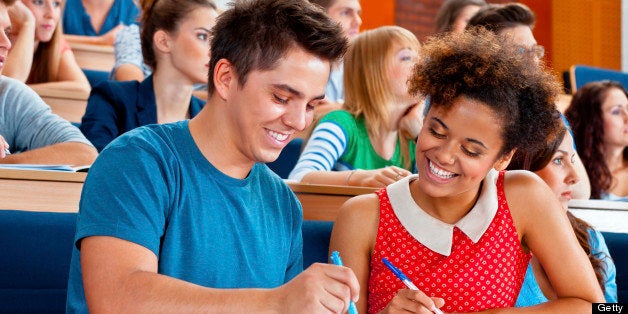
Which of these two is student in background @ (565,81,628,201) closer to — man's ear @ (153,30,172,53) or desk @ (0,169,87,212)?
man's ear @ (153,30,172,53)

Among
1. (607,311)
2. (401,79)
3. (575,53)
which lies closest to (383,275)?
(607,311)

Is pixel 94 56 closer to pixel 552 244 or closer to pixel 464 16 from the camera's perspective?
pixel 464 16

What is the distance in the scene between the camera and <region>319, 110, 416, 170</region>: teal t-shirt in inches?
85.0

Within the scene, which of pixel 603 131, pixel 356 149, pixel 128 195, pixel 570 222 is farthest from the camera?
pixel 603 131

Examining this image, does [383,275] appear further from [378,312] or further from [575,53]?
[575,53]

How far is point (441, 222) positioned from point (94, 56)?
221 centimetres

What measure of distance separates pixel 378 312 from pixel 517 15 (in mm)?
1533

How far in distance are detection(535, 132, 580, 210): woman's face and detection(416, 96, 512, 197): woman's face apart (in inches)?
18.1

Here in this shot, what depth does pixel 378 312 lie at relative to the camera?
128 centimetres

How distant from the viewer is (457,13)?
10.3ft

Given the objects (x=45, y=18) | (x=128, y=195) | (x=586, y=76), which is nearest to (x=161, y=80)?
(x=45, y=18)

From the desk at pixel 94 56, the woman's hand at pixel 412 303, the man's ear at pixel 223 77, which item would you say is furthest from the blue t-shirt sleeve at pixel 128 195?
the desk at pixel 94 56

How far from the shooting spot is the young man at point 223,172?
3.14 feet

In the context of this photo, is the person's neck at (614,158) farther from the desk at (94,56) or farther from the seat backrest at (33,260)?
the seat backrest at (33,260)
